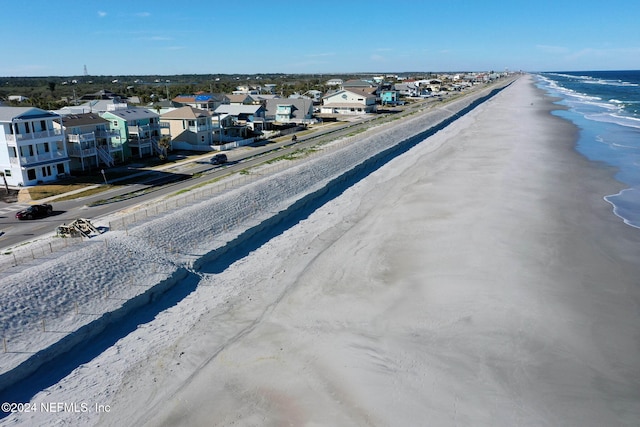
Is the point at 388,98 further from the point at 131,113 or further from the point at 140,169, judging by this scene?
the point at 140,169

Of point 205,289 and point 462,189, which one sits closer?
point 205,289

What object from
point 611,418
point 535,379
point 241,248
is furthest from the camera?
point 241,248

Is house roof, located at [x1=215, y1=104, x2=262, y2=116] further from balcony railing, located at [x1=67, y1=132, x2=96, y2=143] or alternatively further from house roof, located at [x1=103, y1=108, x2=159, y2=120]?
balcony railing, located at [x1=67, y1=132, x2=96, y2=143]

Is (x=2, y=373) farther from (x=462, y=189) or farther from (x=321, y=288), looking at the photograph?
(x=462, y=189)

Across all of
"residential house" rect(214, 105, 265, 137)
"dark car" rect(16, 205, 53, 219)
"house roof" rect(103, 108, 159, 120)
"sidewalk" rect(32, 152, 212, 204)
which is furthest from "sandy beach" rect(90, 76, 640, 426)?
"residential house" rect(214, 105, 265, 137)

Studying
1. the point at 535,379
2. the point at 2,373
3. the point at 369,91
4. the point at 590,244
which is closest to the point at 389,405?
the point at 535,379
